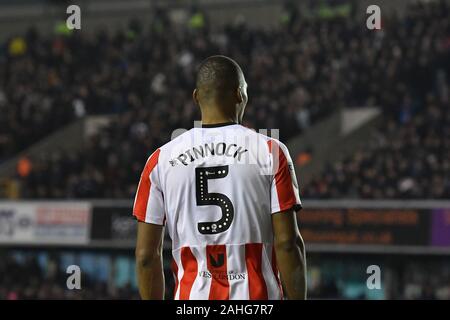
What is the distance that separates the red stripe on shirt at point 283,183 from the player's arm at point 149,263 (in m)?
0.58

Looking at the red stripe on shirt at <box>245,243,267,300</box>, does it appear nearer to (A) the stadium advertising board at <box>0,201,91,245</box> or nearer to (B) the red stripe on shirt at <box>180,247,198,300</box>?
(B) the red stripe on shirt at <box>180,247,198,300</box>

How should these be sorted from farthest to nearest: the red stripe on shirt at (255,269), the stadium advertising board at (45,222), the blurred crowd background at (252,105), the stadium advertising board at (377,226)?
1. the stadium advertising board at (45,222)
2. the blurred crowd background at (252,105)
3. the stadium advertising board at (377,226)
4. the red stripe on shirt at (255,269)

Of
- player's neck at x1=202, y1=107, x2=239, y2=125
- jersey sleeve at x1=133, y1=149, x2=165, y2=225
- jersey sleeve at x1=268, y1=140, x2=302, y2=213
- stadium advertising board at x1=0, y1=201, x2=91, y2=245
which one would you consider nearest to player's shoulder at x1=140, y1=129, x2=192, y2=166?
jersey sleeve at x1=133, y1=149, x2=165, y2=225

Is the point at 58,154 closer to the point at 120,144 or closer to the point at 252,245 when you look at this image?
the point at 120,144

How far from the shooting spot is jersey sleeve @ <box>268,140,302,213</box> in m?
4.31

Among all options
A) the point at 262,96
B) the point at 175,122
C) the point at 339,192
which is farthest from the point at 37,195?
the point at 339,192

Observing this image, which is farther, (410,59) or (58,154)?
(58,154)

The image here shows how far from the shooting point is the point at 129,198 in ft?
79.6

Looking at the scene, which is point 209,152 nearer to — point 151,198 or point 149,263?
point 151,198

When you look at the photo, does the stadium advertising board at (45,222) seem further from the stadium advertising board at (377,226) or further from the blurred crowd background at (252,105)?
the stadium advertising board at (377,226)

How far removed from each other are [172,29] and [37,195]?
757 centimetres

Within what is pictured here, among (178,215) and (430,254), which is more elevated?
(178,215)

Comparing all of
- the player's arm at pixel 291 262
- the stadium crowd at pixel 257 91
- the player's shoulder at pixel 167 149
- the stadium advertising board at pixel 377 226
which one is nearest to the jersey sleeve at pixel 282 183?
the player's arm at pixel 291 262

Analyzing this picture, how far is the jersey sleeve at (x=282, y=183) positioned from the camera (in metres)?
4.31
